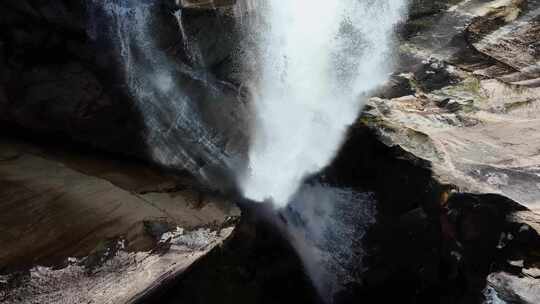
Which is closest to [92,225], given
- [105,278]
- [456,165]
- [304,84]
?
[105,278]

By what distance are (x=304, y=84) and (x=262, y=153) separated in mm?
1692

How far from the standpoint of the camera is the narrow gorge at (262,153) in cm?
622

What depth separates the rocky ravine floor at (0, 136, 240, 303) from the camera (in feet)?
19.9

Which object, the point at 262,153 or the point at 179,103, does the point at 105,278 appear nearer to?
the point at 179,103

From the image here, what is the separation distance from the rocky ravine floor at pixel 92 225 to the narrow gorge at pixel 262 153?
0.03 metres

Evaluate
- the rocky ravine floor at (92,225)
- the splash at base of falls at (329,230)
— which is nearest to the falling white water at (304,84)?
the splash at base of falls at (329,230)

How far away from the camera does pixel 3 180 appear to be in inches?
287

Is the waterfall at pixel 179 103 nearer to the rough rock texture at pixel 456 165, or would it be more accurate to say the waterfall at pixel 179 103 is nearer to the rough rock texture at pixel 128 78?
the rough rock texture at pixel 128 78

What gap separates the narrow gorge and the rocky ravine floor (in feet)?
0.08

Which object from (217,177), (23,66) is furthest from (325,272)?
(23,66)

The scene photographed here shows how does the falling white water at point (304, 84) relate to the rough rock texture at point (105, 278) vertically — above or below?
above

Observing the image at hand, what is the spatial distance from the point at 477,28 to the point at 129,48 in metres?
7.36

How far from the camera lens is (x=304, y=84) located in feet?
31.5

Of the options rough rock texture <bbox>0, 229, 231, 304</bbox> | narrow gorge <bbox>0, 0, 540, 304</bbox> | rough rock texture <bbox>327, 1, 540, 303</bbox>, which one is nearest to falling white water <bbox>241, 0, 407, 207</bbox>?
narrow gorge <bbox>0, 0, 540, 304</bbox>
